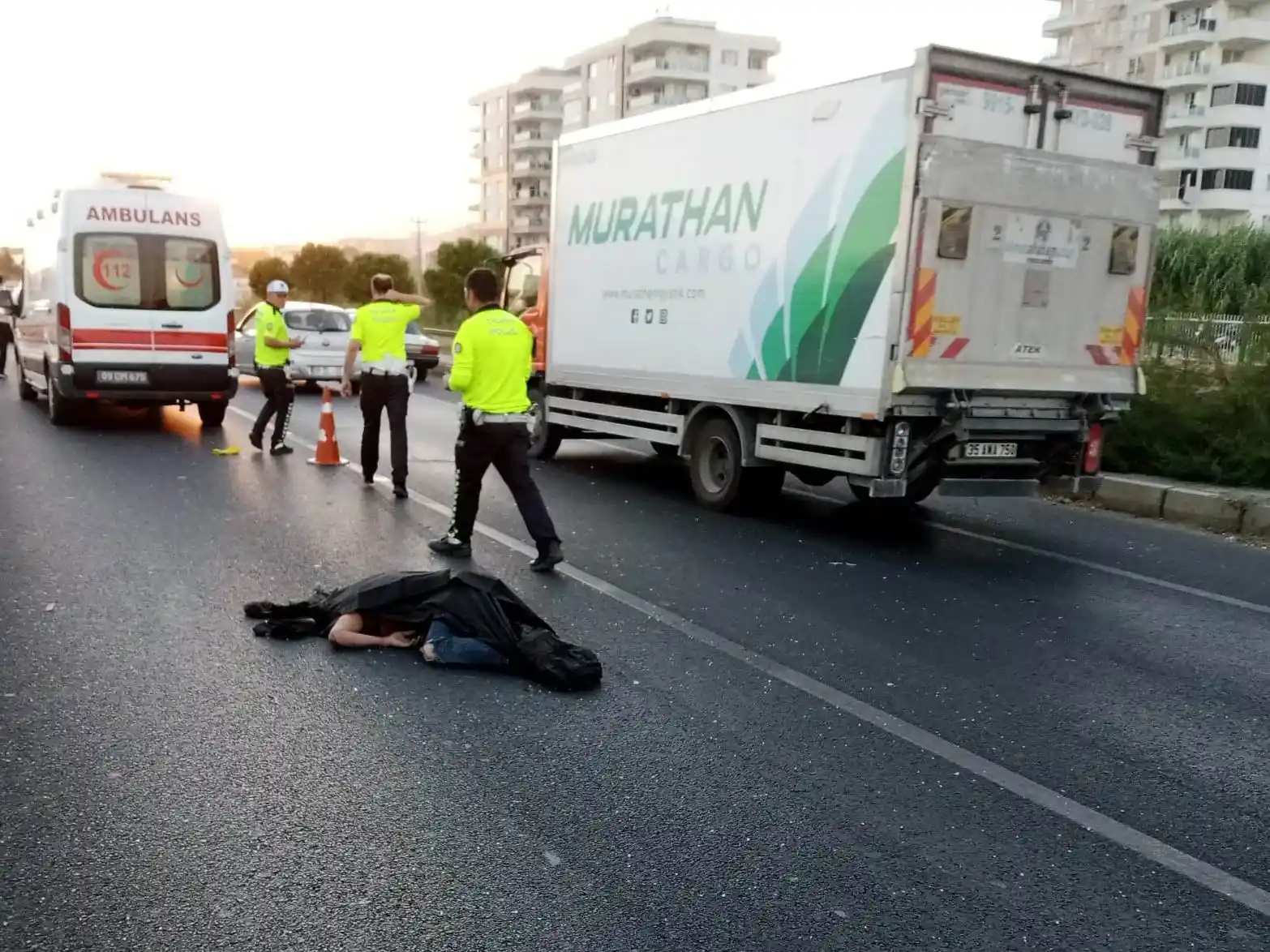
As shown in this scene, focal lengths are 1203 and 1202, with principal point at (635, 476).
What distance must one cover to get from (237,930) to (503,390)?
4888 millimetres

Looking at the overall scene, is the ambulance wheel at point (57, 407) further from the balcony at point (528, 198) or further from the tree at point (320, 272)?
the balcony at point (528, 198)

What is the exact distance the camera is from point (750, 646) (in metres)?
5.91

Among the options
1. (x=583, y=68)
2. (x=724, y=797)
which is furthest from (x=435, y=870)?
(x=583, y=68)

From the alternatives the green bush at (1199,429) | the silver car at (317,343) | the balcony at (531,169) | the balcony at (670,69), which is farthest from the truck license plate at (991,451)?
the balcony at (531,169)

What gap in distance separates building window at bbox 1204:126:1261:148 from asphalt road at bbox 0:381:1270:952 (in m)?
66.9

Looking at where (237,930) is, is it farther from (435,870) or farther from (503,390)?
(503,390)

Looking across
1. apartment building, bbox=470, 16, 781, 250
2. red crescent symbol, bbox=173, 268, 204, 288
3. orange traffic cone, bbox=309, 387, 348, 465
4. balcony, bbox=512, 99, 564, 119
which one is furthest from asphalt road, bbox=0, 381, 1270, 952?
balcony, bbox=512, 99, 564, 119

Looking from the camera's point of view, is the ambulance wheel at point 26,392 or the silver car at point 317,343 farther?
the silver car at point 317,343

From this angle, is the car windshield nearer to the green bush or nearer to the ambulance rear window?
the ambulance rear window

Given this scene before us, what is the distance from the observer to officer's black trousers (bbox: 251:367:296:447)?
1243cm

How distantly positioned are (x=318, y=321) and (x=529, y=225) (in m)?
81.3

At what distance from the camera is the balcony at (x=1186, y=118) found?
6638 centimetres

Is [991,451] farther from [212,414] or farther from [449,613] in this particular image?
[212,414]

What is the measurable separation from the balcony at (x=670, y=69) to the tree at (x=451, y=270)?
45.5 m
